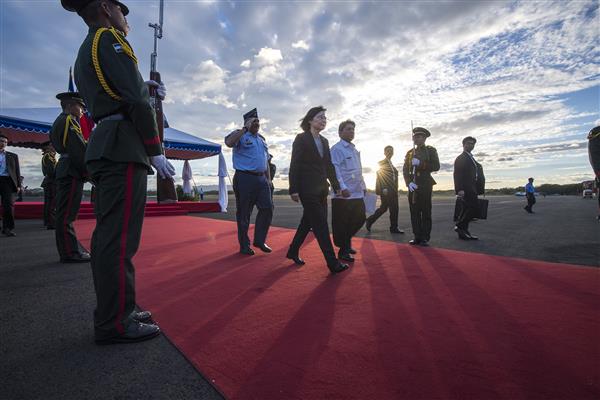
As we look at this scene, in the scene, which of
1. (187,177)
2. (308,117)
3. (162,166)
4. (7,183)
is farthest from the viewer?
(187,177)

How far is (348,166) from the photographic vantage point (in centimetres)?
409

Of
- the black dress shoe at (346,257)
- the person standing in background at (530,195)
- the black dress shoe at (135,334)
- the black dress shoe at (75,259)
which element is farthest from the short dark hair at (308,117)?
the person standing in background at (530,195)

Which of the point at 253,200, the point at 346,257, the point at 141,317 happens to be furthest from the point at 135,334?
the point at 253,200

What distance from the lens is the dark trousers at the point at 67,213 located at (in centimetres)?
361

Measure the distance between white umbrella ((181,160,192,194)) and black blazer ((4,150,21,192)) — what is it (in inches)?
365

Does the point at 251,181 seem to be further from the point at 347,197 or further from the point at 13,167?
the point at 13,167

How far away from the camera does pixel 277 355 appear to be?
1541mm

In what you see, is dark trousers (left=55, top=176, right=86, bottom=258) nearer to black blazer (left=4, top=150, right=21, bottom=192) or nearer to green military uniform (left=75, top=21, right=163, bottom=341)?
green military uniform (left=75, top=21, right=163, bottom=341)

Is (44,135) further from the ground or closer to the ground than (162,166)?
further from the ground

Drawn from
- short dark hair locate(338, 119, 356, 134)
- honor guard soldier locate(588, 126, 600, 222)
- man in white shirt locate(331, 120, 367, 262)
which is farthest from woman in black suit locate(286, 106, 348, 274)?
honor guard soldier locate(588, 126, 600, 222)

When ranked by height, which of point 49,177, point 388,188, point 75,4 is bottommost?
point 388,188

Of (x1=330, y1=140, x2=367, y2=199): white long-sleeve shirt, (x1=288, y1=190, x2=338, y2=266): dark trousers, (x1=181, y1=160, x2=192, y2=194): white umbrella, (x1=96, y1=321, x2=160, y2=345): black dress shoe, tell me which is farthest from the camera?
(x1=181, y1=160, x2=192, y2=194): white umbrella

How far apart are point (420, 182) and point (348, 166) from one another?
1.65 m

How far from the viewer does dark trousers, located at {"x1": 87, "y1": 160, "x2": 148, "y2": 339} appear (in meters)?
1.69
